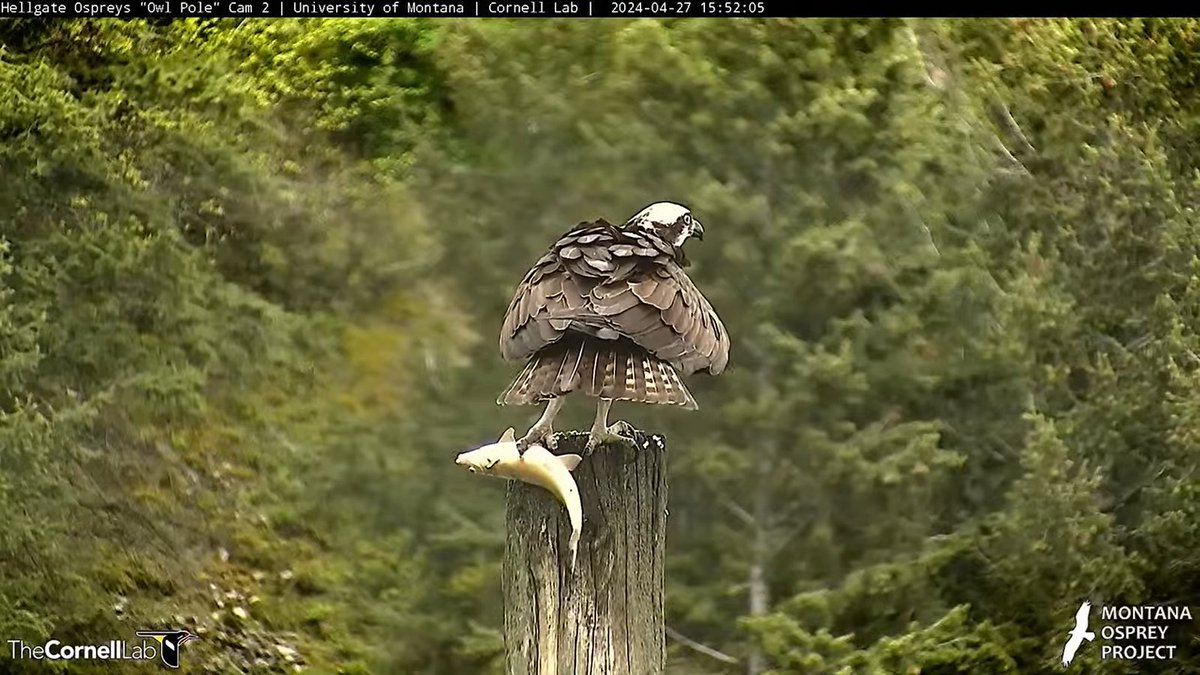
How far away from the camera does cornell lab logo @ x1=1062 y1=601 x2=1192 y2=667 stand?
8.39ft

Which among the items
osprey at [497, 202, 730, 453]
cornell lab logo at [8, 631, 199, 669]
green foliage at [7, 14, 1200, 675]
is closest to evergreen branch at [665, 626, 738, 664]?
green foliage at [7, 14, 1200, 675]

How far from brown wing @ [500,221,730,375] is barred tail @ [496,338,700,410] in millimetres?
27

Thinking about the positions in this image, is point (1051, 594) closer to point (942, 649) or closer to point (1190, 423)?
point (942, 649)

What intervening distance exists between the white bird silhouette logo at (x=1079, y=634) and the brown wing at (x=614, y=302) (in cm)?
135

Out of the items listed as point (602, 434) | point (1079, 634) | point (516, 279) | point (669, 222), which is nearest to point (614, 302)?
point (602, 434)

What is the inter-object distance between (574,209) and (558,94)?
0.93 feet

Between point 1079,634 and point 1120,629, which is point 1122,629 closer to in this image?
point 1120,629

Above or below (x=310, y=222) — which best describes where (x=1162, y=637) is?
below

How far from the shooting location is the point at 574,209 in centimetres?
258

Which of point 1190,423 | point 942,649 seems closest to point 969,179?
point 1190,423

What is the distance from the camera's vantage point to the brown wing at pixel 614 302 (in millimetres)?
1705

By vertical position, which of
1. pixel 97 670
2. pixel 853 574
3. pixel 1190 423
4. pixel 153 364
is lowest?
pixel 97 670
